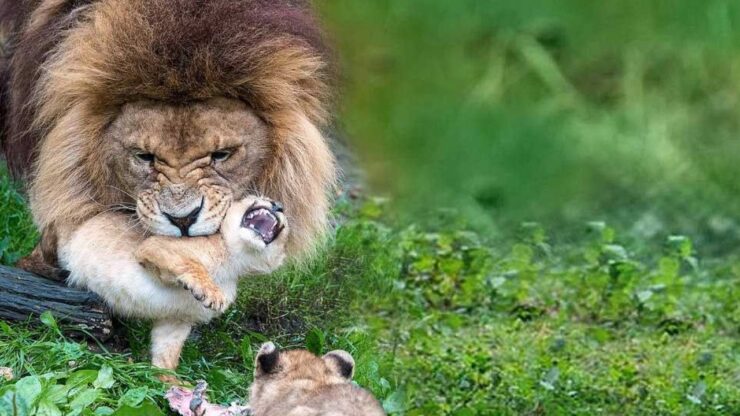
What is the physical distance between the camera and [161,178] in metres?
4.75

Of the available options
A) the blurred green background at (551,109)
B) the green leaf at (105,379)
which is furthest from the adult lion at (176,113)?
the blurred green background at (551,109)

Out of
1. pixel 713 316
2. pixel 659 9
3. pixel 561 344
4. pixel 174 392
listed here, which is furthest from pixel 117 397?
pixel 659 9

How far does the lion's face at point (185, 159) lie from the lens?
473 cm

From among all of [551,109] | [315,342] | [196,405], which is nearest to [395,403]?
[315,342]

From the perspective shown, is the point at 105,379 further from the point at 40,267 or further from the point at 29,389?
the point at 40,267

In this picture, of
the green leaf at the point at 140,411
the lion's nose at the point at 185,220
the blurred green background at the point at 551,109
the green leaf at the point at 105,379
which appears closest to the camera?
the green leaf at the point at 140,411

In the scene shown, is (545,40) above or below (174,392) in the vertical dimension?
above

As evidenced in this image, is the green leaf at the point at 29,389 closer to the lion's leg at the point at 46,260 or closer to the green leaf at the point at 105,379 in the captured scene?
the green leaf at the point at 105,379

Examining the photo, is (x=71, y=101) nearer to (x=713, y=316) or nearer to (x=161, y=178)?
(x=161, y=178)

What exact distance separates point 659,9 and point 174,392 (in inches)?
163

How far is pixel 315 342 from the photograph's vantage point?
571 centimetres

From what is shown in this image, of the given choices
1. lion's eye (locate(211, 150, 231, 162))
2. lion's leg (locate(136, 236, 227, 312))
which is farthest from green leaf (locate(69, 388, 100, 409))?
lion's eye (locate(211, 150, 231, 162))

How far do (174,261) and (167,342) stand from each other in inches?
27.8

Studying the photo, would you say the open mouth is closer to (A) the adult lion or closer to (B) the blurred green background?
(A) the adult lion
